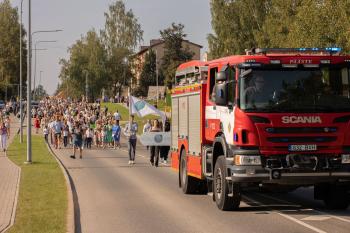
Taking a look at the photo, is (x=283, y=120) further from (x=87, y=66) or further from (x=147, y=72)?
(x=147, y=72)

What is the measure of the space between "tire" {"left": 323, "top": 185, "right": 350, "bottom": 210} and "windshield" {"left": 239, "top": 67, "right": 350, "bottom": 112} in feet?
5.71

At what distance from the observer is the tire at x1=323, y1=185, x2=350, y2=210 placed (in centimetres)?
1352

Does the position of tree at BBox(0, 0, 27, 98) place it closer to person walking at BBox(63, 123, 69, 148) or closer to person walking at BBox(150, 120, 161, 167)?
person walking at BBox(63, 123, 69, 148)

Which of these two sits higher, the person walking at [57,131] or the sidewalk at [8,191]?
the person walking at [57,131]

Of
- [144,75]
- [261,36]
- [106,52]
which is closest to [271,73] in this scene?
[261,36]

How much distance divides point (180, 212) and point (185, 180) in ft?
10.6

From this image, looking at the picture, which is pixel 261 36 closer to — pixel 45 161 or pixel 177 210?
pixel 45 161

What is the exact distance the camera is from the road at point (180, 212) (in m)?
11.4

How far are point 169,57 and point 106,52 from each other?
33.9ft

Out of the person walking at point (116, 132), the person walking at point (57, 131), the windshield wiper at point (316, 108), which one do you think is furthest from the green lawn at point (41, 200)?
the person walking at point (57, 131)

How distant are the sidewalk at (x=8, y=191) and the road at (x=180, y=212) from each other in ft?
3.86

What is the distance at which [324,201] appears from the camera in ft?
46.5

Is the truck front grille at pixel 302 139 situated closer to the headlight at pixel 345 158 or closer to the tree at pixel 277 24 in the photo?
the headlight at pixel 345 158

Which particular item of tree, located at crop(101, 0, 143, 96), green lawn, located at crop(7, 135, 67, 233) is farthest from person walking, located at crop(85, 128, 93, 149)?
tree, located at crop(101, 0, 143, 96)
